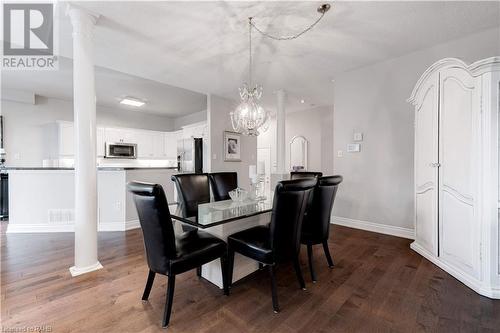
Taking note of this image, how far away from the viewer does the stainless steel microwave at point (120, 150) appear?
5835mm

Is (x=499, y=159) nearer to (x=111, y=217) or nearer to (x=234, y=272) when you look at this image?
(x=234, y=272)

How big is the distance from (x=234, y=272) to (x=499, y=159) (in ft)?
7.81

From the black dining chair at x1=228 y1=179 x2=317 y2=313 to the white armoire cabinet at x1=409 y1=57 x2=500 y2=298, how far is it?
1.46m

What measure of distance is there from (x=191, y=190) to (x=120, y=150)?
14.9 ft

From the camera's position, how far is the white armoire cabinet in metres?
1.78

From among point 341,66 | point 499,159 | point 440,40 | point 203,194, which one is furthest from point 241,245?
point 440,40

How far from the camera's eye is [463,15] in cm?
230

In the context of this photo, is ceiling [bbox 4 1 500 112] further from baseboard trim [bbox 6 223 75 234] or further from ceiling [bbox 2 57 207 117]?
baseboard trim [bbox 6 223 75 234]

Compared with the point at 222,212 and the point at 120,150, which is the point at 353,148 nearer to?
the point at 222,212

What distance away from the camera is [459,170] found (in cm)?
206

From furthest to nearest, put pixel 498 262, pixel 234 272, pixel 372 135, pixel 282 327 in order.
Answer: pixel 372 135 → pixel 234 272 → pixel 498 262 → pixel 282 327

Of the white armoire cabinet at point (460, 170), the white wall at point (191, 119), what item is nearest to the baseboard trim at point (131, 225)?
the white wall at point (191, 119)

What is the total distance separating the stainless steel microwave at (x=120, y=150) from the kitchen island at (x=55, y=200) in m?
2.52

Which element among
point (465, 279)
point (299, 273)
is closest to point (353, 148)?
point (465, 279)
